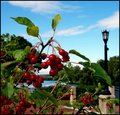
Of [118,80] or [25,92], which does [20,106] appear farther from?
[118,80]

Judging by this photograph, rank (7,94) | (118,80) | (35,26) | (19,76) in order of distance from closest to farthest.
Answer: (7,94)
(35,26)
(19,76)
(118,80)

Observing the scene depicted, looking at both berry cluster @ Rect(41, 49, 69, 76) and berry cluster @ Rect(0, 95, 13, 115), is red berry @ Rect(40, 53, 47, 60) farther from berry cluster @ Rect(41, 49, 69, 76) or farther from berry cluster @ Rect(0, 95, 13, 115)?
berry cluster @ Rect(0, 95, 13, 115)

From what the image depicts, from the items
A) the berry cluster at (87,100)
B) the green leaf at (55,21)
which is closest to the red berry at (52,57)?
the green leaf at (55,21)

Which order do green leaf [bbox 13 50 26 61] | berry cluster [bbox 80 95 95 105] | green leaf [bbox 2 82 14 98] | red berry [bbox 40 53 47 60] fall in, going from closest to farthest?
1. green leaf [bbox 2 82 14 98]
2. green leaf [bbox 13 50 26 61]
3. red berry [bbox 40 53 47 60]
4. berry cluster [bbox 80 95 95 105]

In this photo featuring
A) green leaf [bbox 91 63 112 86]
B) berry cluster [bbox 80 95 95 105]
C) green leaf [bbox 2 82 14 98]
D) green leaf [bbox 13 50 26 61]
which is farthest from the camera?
berry cluster [bbox 80 95 95 105]

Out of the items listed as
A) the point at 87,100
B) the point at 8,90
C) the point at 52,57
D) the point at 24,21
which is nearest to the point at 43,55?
the point at 52,57

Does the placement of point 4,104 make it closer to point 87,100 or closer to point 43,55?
point 43,55

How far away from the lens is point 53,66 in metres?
2.56

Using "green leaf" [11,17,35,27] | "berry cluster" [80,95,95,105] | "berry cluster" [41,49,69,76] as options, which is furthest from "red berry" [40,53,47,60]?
"berry cluster" [80,95,95,105]

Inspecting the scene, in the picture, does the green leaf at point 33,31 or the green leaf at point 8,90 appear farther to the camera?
the green leaf at point 33,31

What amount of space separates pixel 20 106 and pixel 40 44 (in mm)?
452

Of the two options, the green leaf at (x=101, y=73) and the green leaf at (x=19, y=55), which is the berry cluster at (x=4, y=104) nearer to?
the green leaf at (x=19, y=55)

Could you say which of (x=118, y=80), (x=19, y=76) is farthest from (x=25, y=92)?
(x=118, y=80)

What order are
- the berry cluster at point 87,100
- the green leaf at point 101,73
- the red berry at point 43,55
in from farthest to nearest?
1. the berry cluster at point 87,100
2. the red berry at point 43,55
3. the green leaf at point 101,73
